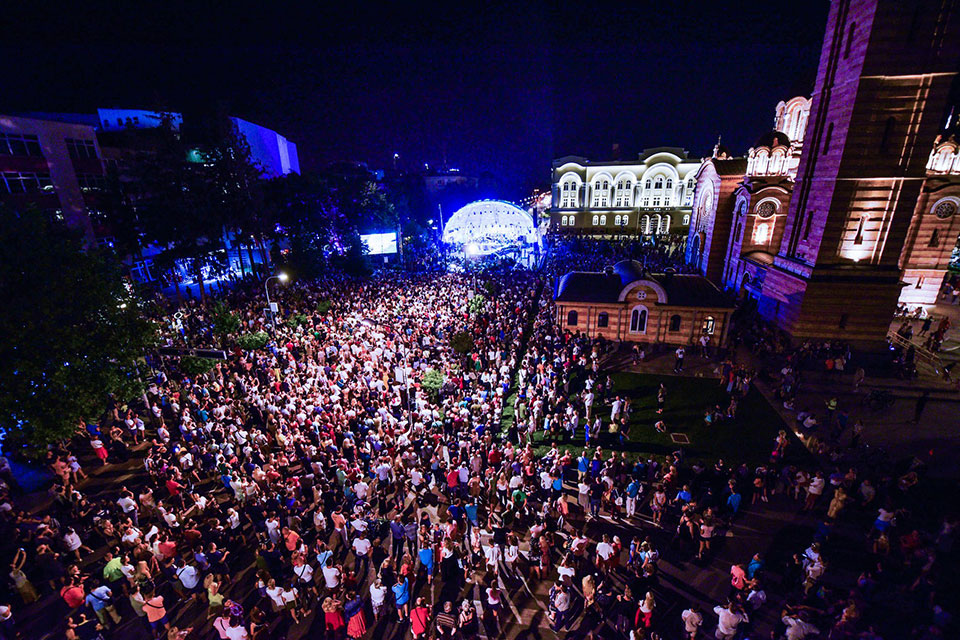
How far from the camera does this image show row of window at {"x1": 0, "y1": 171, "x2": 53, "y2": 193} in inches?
932

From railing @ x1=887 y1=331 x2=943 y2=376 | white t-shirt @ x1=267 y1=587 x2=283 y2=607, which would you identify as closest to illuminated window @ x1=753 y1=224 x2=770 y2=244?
railing @ x1=887 y1=331 x2=943 y2=376

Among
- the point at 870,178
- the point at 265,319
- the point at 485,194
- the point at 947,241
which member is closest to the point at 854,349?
the point at 870,178

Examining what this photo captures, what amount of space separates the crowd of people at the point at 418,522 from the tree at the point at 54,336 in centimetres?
191

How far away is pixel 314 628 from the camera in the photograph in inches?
310

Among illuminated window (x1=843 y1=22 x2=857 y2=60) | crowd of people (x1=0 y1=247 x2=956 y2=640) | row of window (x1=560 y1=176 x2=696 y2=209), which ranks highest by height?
illuminated window (x1=843 y1=22 x2=857 y2=60)

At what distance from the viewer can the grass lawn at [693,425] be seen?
43.2 feet

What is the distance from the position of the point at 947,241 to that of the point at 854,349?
1178 centimetres

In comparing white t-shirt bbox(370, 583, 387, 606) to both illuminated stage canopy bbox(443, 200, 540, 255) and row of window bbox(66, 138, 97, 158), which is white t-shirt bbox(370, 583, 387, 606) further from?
illuminated stage canopy bbox(443, 200, 540, 255)

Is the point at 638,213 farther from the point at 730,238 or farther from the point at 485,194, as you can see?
the point at 485,194

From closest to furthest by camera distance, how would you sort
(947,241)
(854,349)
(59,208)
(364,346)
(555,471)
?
1. (555,471)
2. (364,346)
3. (854,349)
4. (947,241)
5. (59,208)

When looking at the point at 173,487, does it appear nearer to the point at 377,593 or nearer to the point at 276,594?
the point at 276,594

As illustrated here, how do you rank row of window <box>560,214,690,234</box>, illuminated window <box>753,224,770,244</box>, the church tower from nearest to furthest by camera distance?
the church tower, illuminated window <box>753,224,770,244</box>, row of window <box>560,214,690,234</box>

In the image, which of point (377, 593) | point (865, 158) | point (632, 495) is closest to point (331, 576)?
point (377, 593)

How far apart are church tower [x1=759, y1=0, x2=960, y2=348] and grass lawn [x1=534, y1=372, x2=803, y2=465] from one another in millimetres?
8846
